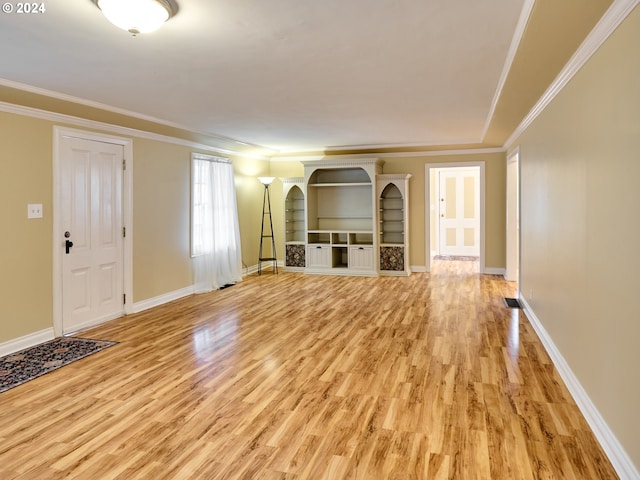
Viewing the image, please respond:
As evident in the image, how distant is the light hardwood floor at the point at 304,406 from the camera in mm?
2205

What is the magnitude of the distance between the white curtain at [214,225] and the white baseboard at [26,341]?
2.37 metres

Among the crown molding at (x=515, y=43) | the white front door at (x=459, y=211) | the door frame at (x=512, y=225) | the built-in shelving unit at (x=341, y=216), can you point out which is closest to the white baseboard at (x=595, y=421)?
the crown molding at (x=515, y=43)

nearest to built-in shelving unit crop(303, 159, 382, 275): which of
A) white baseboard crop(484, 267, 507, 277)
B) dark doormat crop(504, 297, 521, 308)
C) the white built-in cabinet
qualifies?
the white built-in cabinet

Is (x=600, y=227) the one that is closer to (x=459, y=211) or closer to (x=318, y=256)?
(x=318, y=256)

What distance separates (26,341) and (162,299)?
6.22 ft

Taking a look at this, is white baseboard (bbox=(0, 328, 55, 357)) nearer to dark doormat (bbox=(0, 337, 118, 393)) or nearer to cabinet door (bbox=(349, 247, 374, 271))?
dark doormat (bbox=(0, 337, 118, 393))

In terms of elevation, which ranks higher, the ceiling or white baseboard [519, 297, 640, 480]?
the ceiling

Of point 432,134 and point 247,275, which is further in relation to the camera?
point 247,275

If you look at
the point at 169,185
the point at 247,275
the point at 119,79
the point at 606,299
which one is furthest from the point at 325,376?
the point at 247,275

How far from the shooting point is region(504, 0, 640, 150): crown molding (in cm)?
204

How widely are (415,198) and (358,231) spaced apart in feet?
4.29

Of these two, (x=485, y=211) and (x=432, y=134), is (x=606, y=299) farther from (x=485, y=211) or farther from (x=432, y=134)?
(x=485, y=211)

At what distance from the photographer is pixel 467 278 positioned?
751cm

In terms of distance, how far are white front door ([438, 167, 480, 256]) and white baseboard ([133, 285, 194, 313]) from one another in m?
6.61
